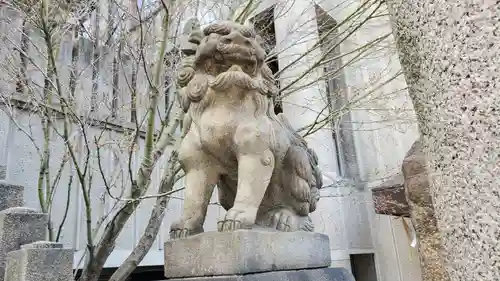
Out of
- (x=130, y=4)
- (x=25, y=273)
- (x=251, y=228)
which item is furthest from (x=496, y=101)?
(x=130, y=4)

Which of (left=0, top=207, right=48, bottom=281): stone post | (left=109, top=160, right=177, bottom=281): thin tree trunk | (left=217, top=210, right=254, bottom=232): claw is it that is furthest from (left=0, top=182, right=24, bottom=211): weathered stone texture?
(left=217, top=210, right=254, bottom=232): claw

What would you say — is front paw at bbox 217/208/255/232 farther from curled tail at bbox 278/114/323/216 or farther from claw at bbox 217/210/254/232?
curled tail at bbox 278/114/323/216

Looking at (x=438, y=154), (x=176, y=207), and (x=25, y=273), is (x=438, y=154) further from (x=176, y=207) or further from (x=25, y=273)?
(x=176, y=207)

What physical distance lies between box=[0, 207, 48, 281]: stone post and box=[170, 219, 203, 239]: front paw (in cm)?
117

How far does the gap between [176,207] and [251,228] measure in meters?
3.60

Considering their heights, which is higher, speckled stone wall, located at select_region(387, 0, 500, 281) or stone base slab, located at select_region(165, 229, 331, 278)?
speckled stone wall, located at select_region(387, 0, 500, 281)

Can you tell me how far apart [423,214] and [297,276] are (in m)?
0.63

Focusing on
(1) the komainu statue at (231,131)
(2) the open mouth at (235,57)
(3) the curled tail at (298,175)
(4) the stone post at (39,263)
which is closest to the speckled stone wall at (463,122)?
(1) the komainu statue at (231,131)

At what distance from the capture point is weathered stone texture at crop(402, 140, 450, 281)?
1.66m

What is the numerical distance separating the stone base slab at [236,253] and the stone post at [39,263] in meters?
0.85

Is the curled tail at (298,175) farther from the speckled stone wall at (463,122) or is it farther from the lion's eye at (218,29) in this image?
the speckled stone wall at (463,122)

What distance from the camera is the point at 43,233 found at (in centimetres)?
245

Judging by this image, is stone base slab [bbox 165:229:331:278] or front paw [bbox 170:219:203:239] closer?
stone base slab [bbox 165:229:331:278]

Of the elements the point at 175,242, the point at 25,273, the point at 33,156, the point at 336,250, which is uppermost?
the point at 33,156
